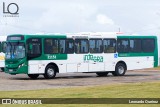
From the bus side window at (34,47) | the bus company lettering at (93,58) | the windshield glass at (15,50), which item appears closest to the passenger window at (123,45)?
Result: the bus company lettering at (93,58)

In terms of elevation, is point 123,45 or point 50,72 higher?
point 123,45

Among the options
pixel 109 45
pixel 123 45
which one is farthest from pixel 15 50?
pixel 123 45

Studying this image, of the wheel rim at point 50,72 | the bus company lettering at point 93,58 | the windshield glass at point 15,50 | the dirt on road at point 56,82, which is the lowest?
the dirt on road at point 56,82

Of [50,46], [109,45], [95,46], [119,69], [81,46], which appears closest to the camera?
[50,46]

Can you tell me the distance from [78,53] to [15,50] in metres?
4.11

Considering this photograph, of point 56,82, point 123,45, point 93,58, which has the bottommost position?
point 56,82

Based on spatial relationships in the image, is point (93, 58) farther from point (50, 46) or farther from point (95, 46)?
point (50, 46)

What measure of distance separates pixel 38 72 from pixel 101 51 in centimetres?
498

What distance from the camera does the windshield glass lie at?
29969 millimetres

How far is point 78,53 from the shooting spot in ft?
106

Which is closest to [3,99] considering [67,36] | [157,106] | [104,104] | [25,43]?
[104,104]

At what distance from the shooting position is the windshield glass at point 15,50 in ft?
98.3

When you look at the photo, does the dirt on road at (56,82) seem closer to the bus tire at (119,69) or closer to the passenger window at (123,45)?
the bus tire at (119,69)

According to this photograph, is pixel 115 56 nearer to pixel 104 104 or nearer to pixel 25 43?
pixel 25 43
